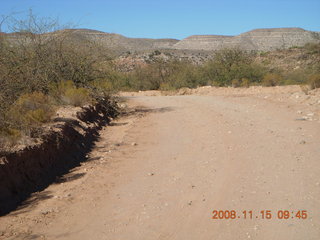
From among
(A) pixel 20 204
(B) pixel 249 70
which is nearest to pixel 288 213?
(A) pixel 20 204

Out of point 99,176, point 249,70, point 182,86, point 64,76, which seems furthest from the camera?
point 182,86

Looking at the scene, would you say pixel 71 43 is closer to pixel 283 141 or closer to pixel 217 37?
pixel 283 141

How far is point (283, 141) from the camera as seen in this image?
971 cm

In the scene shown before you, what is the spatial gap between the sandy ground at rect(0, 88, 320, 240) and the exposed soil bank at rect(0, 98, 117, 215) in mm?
265

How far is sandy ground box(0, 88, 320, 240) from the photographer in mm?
5309

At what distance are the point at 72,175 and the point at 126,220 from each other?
2.83 metres

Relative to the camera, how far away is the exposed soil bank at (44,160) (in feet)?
22.0

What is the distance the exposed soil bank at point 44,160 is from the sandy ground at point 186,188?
265mm

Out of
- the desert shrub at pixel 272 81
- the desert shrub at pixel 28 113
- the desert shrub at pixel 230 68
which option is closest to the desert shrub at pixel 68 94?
the desert shrub at pixel 28 113

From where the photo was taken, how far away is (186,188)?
6.84m
